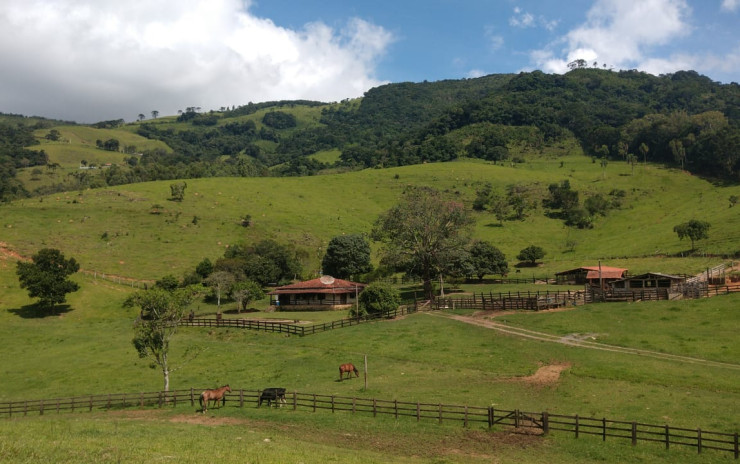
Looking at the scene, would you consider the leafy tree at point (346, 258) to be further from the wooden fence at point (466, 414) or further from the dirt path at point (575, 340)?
the wooden fence at point (466, 414)

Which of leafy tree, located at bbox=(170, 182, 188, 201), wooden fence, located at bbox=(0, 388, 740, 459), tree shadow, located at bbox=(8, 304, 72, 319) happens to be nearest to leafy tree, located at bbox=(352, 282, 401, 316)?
wooden fence, located at bbox=(0, 388, 740, 459)

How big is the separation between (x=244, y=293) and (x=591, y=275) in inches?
1794

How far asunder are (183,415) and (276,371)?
1052 cm

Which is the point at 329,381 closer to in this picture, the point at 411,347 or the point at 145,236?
the point at 411,347

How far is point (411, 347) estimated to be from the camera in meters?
41.3

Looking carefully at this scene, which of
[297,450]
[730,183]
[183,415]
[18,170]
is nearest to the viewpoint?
[297,450]

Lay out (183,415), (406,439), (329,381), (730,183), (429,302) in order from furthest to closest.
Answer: (730,183)
(429,302)
(329,381)
(183,415)
(406,439)

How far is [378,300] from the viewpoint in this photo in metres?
54.1

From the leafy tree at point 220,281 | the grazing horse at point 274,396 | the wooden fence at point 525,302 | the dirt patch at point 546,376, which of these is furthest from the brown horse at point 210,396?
the leafy tree at point 220,281

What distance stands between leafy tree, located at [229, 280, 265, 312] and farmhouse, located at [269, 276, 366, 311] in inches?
78.3

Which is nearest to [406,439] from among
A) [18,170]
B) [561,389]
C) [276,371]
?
[561,389]

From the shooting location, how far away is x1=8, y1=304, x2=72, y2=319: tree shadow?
206ft

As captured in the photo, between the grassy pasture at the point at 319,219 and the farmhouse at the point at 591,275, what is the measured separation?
17.8ft

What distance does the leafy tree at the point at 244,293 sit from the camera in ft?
218
